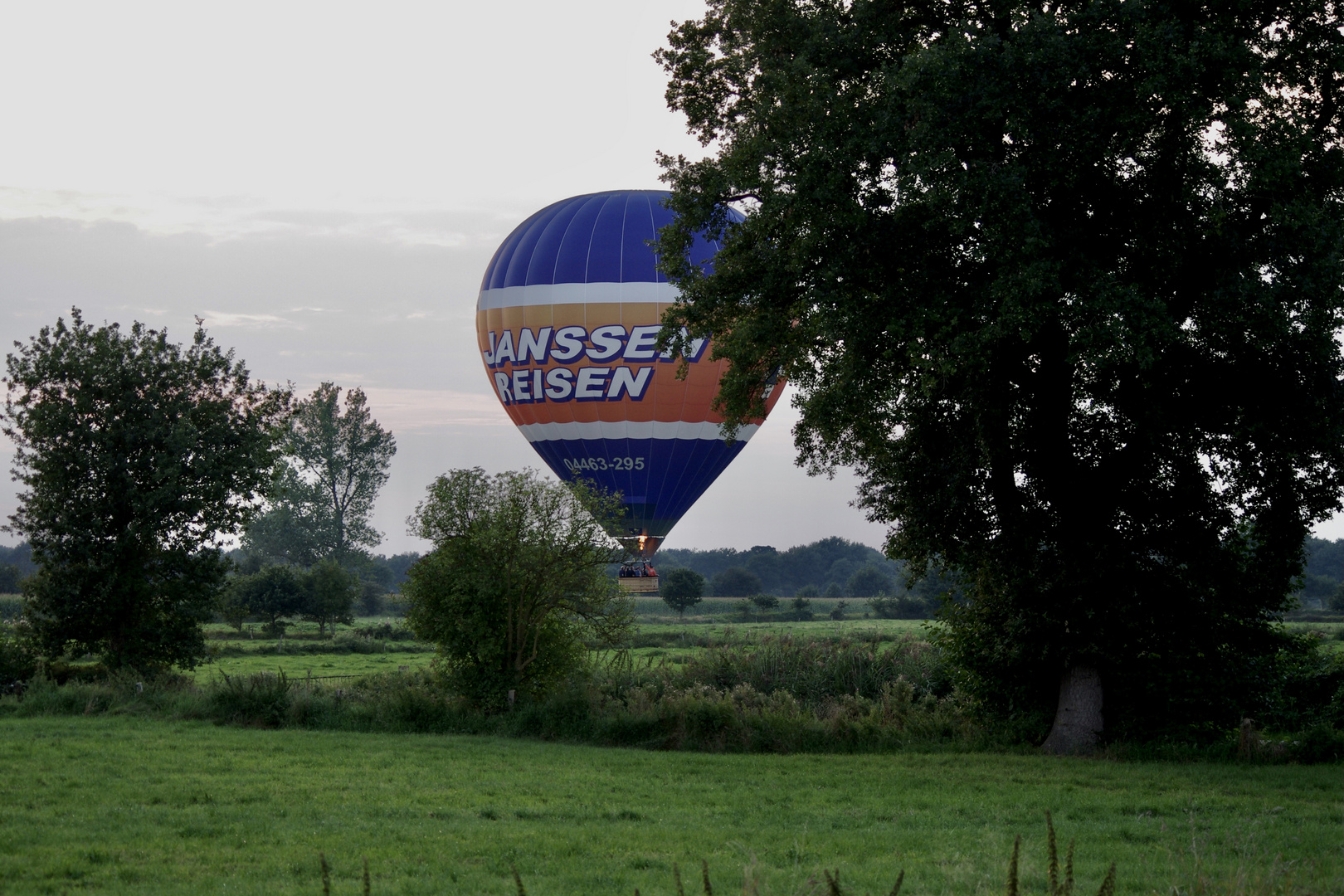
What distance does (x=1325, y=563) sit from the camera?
13062cm

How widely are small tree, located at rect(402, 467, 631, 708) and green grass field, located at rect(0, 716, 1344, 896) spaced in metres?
3.88

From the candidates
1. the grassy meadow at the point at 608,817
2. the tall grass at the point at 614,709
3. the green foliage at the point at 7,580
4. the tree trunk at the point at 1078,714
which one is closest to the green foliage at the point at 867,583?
the green foliage at the point at 7,580

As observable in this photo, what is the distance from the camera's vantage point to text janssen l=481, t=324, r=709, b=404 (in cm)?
3859

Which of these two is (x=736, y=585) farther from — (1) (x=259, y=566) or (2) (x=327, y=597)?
(2) (x=327, y=597)

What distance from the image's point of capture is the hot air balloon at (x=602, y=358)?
127 ft

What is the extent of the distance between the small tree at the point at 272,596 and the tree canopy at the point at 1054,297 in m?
43.5

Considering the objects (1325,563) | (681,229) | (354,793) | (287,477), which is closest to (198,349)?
(681,229)

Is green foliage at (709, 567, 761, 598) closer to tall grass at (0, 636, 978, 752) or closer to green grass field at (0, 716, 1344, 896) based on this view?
tall grass at (0, 636, 978, 752)

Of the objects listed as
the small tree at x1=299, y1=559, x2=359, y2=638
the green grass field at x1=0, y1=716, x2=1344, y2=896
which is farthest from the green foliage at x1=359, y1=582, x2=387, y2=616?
the green grass field at x1=0, y1=716, x2=1344, y2=896

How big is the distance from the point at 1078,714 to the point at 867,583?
128 m

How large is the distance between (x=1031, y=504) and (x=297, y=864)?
12896mm

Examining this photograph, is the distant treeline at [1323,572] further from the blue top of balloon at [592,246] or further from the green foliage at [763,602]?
the blue top of balloon at [592,246]

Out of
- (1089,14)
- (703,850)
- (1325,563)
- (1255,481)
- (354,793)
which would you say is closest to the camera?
(703,850)

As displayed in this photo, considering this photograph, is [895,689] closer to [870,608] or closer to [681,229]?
[681,229]
